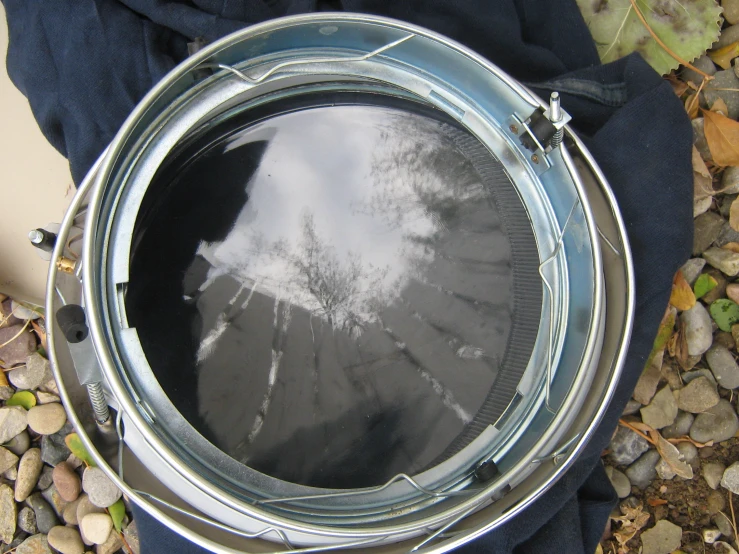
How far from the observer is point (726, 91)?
1149 mm

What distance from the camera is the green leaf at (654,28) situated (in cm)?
110

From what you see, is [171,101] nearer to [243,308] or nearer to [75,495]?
[243,308]

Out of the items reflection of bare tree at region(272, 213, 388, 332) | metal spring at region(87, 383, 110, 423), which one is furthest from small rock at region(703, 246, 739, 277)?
metal spring at region(87, 383, 110, 423)

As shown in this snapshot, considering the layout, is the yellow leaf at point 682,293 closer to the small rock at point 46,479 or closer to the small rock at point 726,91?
the small rock at point 726,91

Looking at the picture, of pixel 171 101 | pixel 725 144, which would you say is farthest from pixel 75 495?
pixel 725 144

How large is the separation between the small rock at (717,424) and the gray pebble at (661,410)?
0.04 meters

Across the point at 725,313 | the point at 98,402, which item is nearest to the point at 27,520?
the point at 98,402

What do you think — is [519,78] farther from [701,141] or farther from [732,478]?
[732,478]

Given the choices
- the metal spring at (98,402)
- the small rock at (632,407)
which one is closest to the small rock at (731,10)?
the small rock at (632,407)

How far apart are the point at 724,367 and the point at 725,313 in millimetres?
91

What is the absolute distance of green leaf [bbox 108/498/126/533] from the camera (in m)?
1.15

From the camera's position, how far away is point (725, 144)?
3.65ft

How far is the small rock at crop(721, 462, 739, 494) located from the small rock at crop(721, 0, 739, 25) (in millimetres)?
744

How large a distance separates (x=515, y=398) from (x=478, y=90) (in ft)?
1.20
